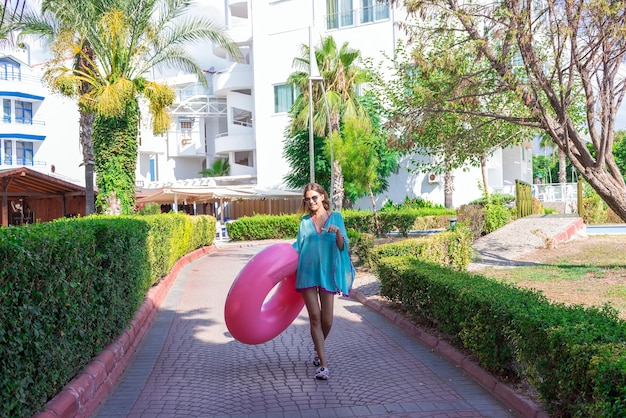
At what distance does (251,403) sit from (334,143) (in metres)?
25.3

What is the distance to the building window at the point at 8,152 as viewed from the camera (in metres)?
44.4

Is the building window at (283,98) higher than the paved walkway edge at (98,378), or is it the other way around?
the building window at (283,98)

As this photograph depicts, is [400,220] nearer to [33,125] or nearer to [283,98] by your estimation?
[283,98]

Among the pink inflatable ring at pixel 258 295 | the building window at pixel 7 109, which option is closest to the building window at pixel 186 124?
the building window at pixel 7 109

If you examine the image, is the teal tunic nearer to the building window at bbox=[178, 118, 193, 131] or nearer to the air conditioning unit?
the air conditioning unit

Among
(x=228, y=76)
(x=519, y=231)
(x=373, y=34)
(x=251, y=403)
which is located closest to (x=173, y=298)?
(x=251, y=403)

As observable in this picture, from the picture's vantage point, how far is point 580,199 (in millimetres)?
27688

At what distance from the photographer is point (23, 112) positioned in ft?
151

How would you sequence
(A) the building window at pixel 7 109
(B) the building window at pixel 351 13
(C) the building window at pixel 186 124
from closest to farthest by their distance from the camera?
1. (B) the building window at pixel 351 13
2. (A) the building window at pixel 7 109
3. (C) the building window at pixel 186 124

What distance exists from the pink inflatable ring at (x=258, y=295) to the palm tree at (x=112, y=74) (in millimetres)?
11123

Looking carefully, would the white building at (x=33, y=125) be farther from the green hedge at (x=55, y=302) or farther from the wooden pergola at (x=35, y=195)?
the green hedge at (x=55, y=302)

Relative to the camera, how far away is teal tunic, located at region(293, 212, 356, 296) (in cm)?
591

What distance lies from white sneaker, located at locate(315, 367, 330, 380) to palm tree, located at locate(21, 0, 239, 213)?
11901 millimetres

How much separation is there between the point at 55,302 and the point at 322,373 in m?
2.48
